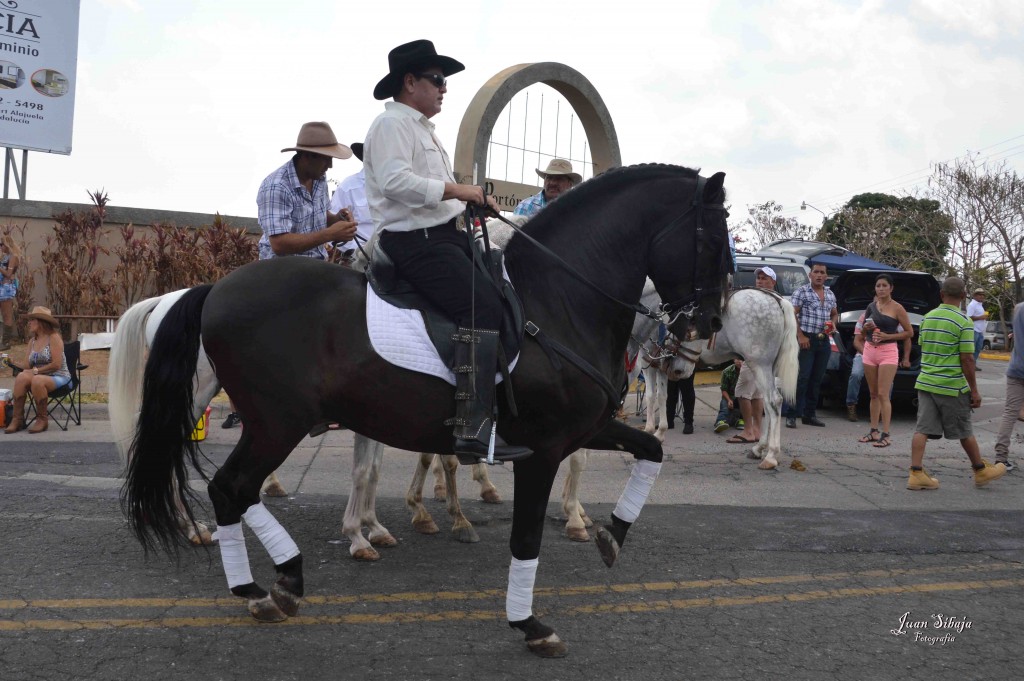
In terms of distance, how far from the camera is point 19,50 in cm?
1775

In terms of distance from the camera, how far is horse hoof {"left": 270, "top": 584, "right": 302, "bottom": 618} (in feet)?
14.0

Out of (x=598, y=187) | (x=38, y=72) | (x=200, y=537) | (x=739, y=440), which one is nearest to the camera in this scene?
(x=598, y=187)

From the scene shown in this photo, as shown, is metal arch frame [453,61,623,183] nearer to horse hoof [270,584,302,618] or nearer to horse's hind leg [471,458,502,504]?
horse's hind leg [471,458,502,504]

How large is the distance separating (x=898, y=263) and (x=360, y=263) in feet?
125

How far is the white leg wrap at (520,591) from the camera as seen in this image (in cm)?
409

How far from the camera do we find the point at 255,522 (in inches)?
169

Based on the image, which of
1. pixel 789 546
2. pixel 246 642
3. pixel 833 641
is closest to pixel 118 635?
pixel 246 642

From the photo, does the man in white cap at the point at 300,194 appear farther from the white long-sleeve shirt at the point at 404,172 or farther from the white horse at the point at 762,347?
the white horse at the point at 762,347

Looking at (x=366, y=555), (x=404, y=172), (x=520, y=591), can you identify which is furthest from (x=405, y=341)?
(x=366, y=555)

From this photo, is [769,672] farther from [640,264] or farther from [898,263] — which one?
[898,263]

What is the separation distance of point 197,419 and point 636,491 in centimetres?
259

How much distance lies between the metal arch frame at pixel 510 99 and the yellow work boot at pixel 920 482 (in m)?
6.92

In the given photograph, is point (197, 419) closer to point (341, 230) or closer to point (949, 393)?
point (341, 230)

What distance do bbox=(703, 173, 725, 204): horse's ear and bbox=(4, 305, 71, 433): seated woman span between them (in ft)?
26.5
